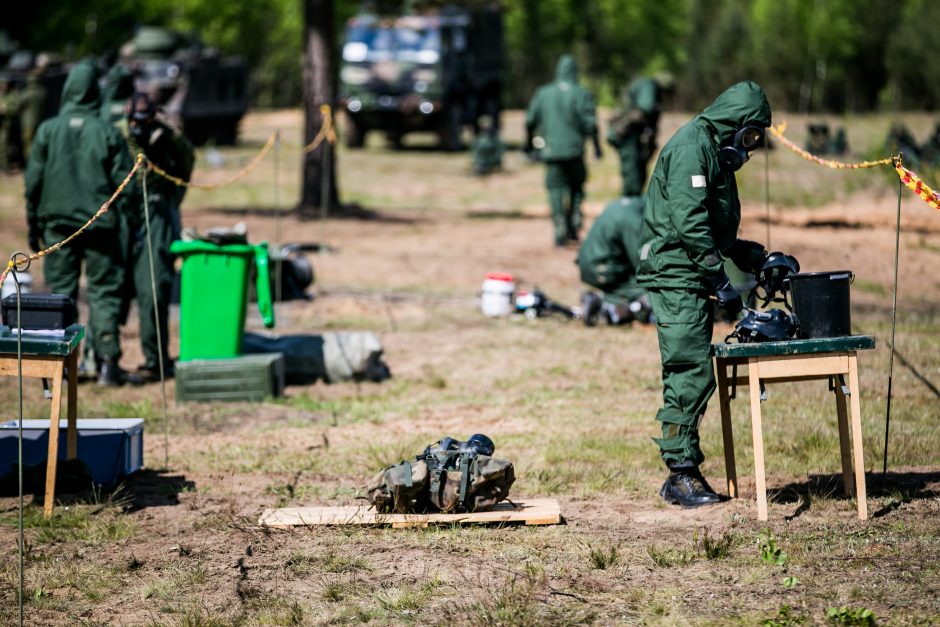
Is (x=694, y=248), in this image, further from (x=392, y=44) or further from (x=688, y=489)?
(x=392, y=44)

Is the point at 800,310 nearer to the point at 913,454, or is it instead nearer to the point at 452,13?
the point at 913,454

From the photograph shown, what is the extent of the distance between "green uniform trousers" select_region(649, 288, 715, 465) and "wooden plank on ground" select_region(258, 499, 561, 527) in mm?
683

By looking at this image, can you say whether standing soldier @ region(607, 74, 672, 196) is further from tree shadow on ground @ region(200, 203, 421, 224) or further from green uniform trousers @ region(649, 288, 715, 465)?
green uniform trousers @ region(649, 288, 715, 465)

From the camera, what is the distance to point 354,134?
100ft

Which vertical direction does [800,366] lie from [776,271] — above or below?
below

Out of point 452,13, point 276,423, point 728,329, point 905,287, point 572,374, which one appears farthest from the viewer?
point 452,13

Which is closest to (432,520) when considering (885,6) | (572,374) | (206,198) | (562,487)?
(562,487)

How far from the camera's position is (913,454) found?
748 centimetres

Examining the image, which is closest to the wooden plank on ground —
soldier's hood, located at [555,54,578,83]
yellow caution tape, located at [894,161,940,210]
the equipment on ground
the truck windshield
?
yellow caution tape, located at [894,161,940,210]

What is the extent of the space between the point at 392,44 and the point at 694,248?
23.3 metres

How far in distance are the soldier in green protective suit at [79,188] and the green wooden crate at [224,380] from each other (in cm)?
90

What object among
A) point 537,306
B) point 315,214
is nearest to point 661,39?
point 315,214

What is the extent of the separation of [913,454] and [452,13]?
24381 millimetres

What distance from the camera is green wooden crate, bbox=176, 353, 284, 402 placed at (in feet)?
30.8
